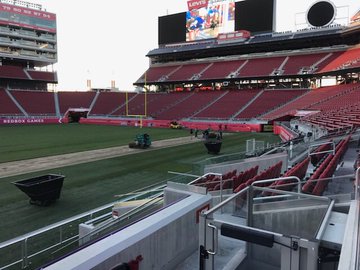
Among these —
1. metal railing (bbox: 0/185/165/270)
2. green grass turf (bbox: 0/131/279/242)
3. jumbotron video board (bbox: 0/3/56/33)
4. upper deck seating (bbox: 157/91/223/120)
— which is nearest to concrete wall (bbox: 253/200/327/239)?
metal railing (bbox: 0/185/165/270)

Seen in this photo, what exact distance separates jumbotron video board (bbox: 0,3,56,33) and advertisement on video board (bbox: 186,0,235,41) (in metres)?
34.3

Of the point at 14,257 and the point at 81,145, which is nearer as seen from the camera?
the point at 14,257

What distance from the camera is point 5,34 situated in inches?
2581

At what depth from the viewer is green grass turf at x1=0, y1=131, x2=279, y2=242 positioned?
870cm

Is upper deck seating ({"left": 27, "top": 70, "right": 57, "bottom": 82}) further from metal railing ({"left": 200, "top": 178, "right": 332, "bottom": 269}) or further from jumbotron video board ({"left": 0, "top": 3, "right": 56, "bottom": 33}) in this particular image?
metal railing ({"left": 200, "top": 178, "right": 332, "bottom": 269})

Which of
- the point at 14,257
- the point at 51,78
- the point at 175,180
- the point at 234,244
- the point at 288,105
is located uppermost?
the point at 51,78

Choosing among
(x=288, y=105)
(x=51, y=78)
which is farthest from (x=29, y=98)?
(x=288, y=105)

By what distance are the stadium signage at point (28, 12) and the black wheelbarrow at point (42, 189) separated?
2716 inches

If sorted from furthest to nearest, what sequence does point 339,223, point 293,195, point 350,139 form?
point 350,139
point 293,195
point 339,223

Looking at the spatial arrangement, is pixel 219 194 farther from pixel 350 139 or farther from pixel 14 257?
pixel 350 139

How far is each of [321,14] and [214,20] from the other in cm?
1841

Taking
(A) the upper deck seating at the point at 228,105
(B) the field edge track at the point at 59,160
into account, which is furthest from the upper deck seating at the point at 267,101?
(B) the field edge track at the point at 59,160

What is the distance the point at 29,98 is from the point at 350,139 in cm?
5787

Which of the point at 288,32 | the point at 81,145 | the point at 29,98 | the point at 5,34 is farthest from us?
the point at 5,34
